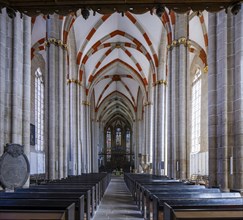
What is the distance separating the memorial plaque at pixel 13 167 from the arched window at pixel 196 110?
20.6 m

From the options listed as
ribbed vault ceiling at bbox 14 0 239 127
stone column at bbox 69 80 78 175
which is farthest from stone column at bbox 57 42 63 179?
stone column at bbox 69 80 78 175

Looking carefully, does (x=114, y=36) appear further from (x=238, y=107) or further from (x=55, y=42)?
(x=238, y=107)

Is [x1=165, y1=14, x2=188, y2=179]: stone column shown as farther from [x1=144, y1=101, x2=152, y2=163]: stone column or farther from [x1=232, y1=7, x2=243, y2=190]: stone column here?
[x1=144, y1=101, x2=152, y2=163]: stone column

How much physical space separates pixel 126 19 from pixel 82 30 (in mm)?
3431

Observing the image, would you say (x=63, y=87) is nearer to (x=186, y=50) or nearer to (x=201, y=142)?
(x=186, y=50)

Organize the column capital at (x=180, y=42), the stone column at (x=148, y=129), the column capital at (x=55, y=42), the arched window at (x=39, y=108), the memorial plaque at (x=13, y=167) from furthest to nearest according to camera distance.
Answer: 1. the stone column at (x=148, y=129)
2. the arched window at (x=39, y=108)
3. the column capital at (x=55, y=42)
4. the column capital at (x=180, y=42)
5. the memorial plaque at (x=13, y=167)

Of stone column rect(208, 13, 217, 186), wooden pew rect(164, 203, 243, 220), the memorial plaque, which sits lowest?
wooden pew rect(164, 203, 243, 220)

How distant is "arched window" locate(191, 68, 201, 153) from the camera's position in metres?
28.1

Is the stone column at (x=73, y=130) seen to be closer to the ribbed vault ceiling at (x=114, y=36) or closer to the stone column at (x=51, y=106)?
the ribbed vault ceiling at (x=114, y=36)

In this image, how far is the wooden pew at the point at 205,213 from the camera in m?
5.01

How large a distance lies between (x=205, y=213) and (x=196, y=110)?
79.8ft

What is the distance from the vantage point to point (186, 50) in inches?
758

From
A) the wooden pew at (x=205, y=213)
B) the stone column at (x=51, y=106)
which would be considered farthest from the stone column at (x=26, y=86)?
the wooden pew at (x=205, y=213)

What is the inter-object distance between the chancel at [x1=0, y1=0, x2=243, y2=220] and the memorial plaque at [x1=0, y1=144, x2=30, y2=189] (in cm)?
3
